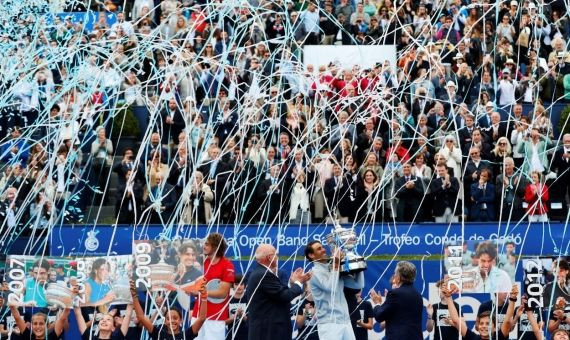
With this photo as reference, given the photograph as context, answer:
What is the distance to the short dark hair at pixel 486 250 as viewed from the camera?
16922 mm

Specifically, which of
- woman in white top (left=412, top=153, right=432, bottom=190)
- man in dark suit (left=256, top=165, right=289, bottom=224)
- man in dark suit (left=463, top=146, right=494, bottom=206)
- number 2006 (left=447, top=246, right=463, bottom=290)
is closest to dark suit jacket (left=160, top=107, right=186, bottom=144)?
man in dark suit (left=256, top=165, right=289, bottom=224)

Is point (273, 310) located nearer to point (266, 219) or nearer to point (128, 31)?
point (266, 219)

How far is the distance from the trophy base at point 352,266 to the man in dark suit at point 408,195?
668cm

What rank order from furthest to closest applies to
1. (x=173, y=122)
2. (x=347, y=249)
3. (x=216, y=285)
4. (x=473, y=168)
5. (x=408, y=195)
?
1. (x=173, y=122)
2. (x=473, y=168)
3. (x=408, y=195)
4. (x=216, y=285)
5. (x=347, y=249)

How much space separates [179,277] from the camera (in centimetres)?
1692

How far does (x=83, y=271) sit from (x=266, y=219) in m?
4.75

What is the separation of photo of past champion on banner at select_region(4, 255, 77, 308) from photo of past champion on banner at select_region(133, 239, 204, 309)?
2.71ft

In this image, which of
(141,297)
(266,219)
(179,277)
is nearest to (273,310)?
(179,277)

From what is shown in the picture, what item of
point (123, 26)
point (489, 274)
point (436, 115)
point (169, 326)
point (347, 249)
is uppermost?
point (123, 26)

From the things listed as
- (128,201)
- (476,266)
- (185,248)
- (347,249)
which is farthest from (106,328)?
(128,201)

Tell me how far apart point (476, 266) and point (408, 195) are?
5.13 m

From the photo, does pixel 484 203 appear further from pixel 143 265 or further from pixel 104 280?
pixel 104 280

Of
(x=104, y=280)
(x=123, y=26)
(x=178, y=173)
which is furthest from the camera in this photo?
(x=123, y=26)

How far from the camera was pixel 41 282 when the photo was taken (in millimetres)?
17469
